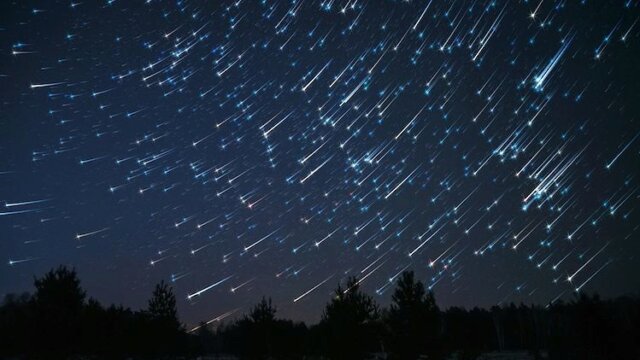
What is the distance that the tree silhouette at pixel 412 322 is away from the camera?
46.7ft

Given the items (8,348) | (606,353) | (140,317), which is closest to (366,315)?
(606,353)

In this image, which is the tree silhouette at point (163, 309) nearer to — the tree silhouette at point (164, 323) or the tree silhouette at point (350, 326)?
the tree silhouette at point (164, 323)

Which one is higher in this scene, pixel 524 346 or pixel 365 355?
pixel 365 355

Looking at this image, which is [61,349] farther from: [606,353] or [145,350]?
[606,353]

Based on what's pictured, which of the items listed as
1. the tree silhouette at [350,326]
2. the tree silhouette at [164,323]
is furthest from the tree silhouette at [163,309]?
the tree silhouette at [350,326]

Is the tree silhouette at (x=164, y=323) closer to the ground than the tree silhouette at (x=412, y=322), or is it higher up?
higher up

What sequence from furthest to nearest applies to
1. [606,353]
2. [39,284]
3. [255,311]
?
[255,311], [606,353], [39,284]

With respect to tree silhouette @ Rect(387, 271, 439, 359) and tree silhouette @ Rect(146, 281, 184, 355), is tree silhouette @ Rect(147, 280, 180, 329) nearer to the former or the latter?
tree silhouette @ Rect(146, 281, 184, 355)

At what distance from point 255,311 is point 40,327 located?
28.1ft

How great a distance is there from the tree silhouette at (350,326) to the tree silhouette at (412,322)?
69 cm

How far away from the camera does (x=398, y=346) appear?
566 inches

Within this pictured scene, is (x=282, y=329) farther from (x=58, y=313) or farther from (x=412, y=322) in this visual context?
(x=58, y=313)

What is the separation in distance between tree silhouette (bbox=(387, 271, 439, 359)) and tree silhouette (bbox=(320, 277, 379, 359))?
0.69 metres

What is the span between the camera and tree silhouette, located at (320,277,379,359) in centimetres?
1359
